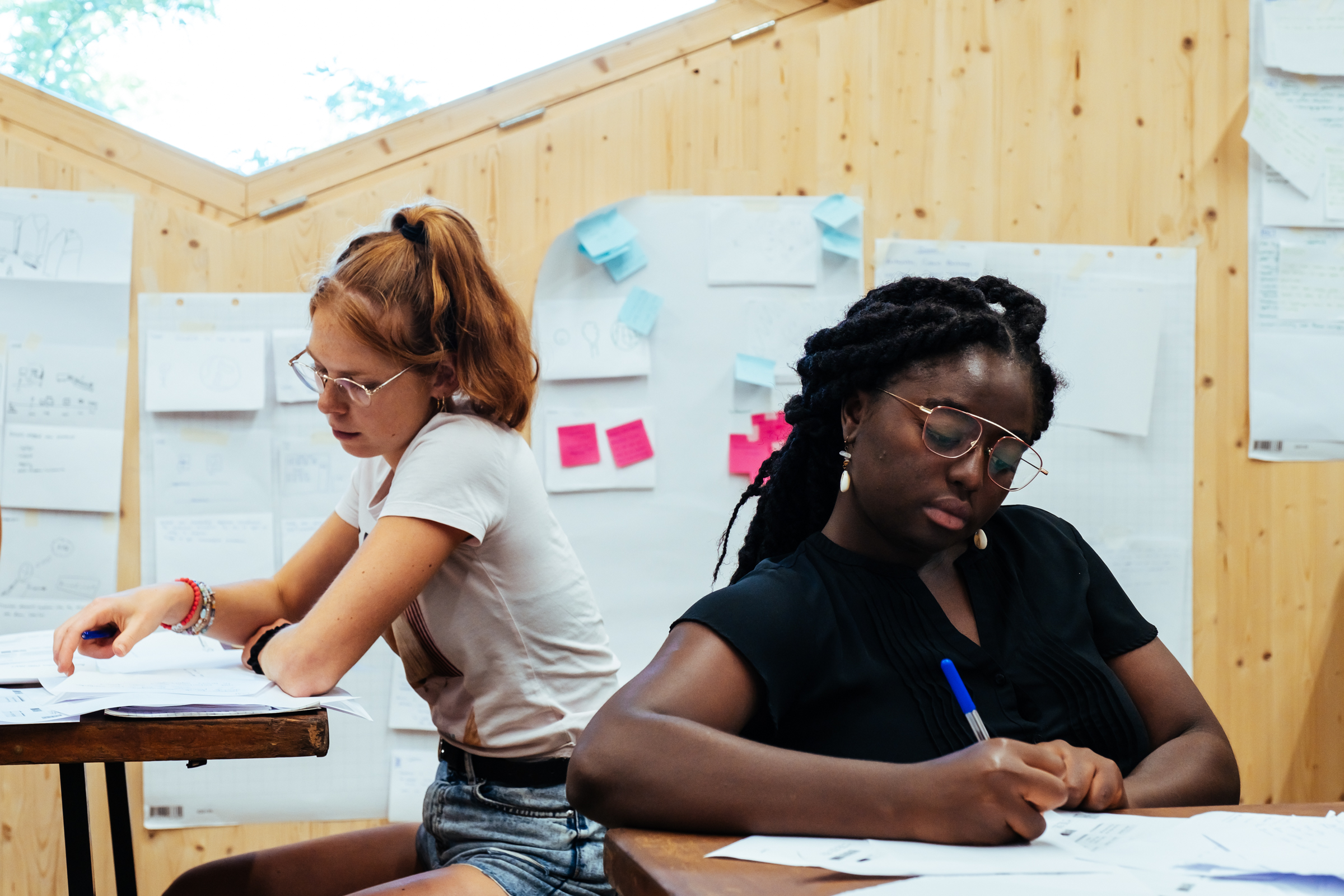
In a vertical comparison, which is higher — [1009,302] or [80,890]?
[1009,302]

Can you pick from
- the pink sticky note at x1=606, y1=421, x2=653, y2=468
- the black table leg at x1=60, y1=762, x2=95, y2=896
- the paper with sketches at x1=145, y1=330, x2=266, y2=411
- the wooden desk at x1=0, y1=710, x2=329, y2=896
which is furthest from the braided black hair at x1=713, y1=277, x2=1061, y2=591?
the paper with sketches at x1=145, y1=330, x2=266, y2=411

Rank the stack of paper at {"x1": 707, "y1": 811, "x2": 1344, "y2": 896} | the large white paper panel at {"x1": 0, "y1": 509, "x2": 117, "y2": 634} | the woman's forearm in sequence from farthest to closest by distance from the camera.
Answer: the large white paper panel at {"x1": 0, "y1": 509, "x2": 117, "y2": 634}, the woman's forearm, the stack of paper at {"x1": 707, "y1": 811, "x2": 1344, "y2": 896}

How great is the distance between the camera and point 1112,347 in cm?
242

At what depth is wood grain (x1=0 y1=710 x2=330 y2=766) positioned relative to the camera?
96cm

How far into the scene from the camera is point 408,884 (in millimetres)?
1020

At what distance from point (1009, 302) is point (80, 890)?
1201 mm

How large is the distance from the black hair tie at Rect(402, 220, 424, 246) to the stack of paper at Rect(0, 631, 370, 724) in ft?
1.78

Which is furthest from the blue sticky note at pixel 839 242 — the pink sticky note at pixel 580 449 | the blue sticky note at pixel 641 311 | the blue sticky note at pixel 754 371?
the pink sticky note at pixel 580 449

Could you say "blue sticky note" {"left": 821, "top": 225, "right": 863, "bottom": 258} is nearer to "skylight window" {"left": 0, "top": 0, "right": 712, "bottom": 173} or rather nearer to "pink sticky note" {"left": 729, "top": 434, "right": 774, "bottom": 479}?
"pink sticky note" {"left": 729, "top": 434, "right": 774, "bottom": 479}

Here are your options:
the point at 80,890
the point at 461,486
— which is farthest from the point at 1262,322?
the point at 80,890

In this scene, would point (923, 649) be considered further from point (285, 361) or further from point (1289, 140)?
point (1289, 140)

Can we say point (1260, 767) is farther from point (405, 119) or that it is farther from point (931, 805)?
point (405, 119)

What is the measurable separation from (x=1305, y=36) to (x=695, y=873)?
254 centimetres

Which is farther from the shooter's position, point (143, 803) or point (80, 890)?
point (143, 803)
